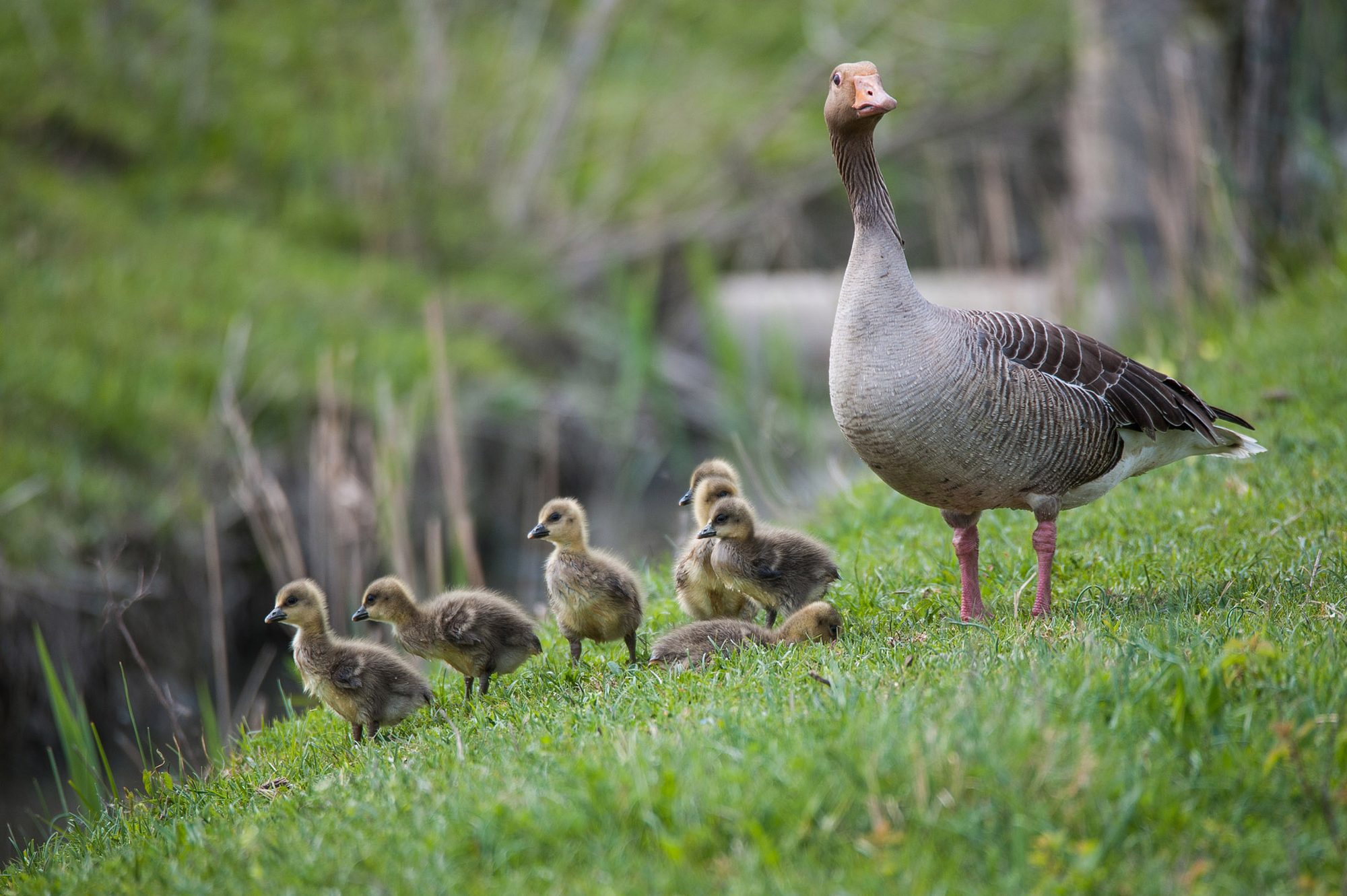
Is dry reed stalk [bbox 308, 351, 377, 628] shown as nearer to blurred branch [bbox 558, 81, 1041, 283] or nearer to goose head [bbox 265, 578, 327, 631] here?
goose head [bbox 265, 578, 327, 631]

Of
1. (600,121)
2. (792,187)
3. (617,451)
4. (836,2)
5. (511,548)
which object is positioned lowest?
(511,548)

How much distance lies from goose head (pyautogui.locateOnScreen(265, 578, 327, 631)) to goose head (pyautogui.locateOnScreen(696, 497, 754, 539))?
184 cm

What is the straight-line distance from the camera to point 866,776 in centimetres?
327

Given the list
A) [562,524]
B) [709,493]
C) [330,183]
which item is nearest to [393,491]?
[562,524]

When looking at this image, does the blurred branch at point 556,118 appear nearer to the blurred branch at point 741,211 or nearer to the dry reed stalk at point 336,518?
the blurred branch at point 741,211

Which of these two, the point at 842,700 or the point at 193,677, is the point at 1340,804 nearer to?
the point at 842,700

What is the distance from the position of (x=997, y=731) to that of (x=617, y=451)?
9272mm

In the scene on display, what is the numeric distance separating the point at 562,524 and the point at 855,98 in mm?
2493

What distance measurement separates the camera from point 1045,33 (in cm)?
1493

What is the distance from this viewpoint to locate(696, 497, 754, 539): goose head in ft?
17.8

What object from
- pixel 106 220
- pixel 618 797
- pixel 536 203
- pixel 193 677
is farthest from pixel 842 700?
pixel 536 203

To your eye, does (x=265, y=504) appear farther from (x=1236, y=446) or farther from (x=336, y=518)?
(x=1236, y=446)

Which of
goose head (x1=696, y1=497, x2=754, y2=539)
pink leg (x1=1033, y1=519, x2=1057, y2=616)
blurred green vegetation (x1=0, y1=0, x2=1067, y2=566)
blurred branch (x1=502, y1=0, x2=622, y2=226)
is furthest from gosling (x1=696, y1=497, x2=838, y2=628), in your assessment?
blurred branch (x1=502, y1=0, x2=622, y2=226)

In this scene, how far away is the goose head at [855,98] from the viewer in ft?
16.5
